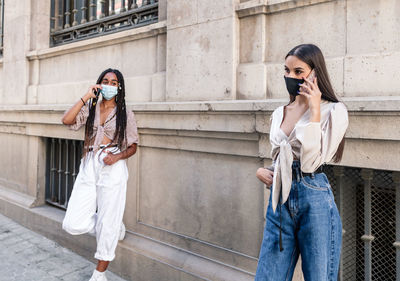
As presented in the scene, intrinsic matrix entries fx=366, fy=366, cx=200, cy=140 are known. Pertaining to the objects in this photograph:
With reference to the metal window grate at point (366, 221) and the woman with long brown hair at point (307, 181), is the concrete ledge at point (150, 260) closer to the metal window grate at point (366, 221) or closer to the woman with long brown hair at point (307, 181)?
the metal window grate at point (366, 221)

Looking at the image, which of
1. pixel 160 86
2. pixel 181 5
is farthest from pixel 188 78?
pixel 181 5

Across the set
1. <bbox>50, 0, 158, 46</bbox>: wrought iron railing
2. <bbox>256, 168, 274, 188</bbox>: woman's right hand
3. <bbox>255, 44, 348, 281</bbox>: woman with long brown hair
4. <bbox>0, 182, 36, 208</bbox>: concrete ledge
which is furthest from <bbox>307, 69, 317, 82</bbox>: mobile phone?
<bbox>0, 182, 36, 208</bbox>: concrete ledge

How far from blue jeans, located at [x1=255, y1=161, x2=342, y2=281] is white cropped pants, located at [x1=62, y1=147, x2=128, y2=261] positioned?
6.25 ft

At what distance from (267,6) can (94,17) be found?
3462 mm

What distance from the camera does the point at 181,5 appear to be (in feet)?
13.3

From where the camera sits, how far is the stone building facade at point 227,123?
111 inches

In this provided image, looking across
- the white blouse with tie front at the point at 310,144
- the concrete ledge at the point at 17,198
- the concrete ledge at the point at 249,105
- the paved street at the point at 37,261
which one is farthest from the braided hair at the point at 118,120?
the concrete ledge at the point at 17,198

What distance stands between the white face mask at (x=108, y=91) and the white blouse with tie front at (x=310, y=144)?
203 cm

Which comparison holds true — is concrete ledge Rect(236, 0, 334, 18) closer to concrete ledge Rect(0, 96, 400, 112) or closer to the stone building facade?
the stone building facade

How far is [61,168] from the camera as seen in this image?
613 centimetres

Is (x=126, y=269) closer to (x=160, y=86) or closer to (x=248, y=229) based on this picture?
(x=248, y=229)

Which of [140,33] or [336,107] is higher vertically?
[140,33]

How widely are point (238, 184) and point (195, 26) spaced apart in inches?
68.9

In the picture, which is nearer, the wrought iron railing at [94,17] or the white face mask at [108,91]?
the white face mask at [108,91]
